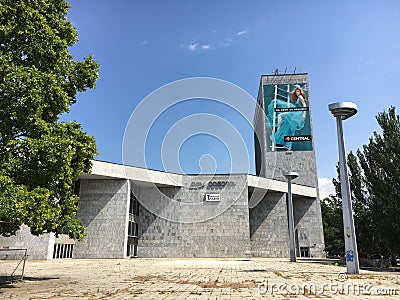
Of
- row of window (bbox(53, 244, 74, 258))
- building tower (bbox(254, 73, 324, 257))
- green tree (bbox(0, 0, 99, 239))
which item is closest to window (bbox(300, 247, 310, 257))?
building tower (bbox(254, 73, 324, 257))

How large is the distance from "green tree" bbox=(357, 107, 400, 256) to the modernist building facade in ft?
56.2

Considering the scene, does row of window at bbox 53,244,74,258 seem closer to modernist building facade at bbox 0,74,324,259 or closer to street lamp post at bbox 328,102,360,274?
modernist building facade at bbox 0,74,324,259

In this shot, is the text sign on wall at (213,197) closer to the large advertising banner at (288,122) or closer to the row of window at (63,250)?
the row of window at (63,250)

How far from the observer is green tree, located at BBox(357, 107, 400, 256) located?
961 inches

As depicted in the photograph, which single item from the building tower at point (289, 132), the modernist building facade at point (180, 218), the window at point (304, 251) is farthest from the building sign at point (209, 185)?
the window at point (304, 251)

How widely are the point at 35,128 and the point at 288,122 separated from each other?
50.5 m

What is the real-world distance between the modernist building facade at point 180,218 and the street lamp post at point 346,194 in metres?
25.2

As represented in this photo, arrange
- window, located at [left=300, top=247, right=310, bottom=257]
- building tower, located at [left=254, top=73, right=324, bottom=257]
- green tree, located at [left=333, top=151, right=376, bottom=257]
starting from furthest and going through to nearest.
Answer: building tower, located at [left=254, top=73, right=324, bottom=257] → window, located at [left=300, top=247, right=310, bottom=257] → green tree, located at [left=333, top=151, right=376, bottom=257]

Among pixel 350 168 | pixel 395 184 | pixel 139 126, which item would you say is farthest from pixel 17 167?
pixel 350 168

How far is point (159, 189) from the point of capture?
137ft

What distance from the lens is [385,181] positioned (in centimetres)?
2583

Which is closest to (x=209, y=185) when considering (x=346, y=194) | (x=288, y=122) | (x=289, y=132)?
(x=289, y=132)

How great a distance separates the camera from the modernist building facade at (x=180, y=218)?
35.3m

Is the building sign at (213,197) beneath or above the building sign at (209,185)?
beneath
